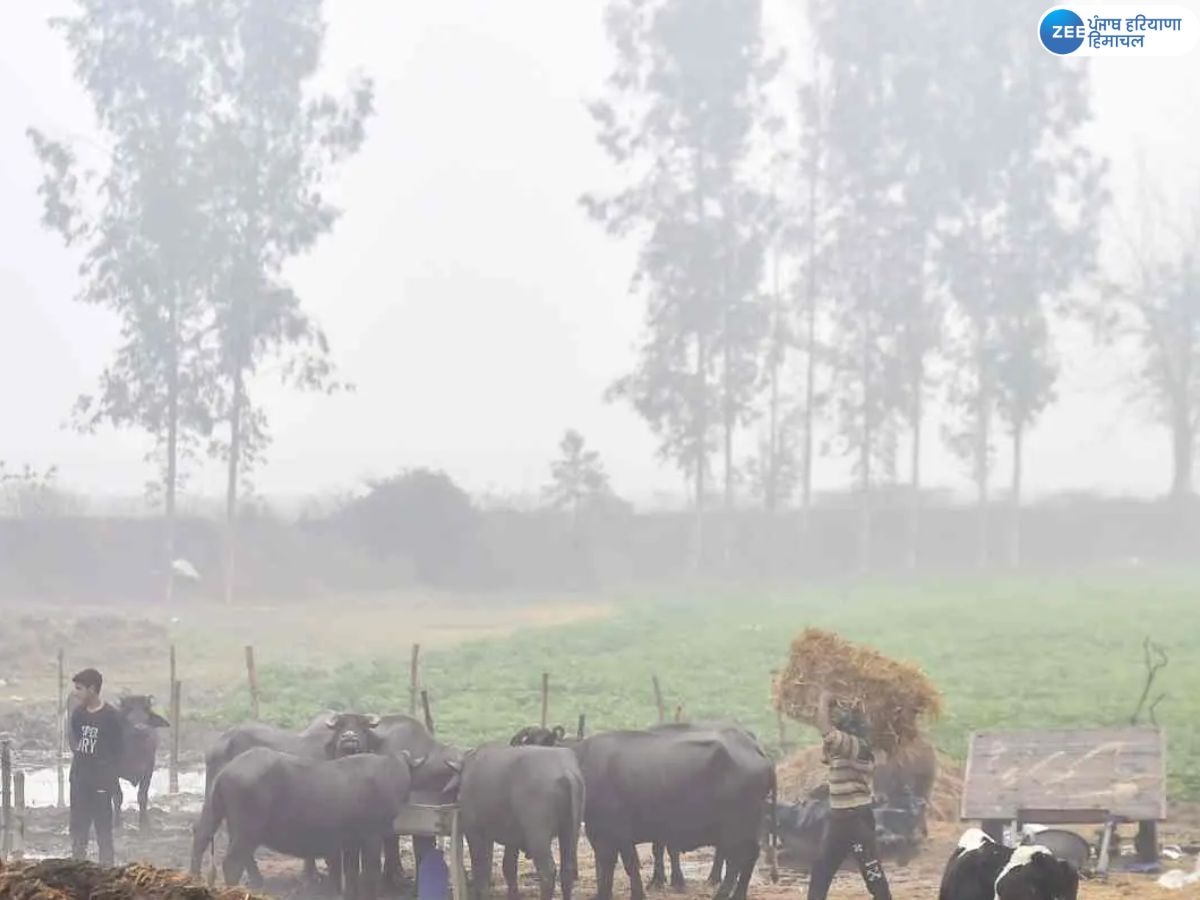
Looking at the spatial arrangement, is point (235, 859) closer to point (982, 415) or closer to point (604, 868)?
point (604, 868)

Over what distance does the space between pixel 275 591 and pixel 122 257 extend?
29.8 feet

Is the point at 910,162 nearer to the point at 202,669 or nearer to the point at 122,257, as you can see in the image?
the point at 122,257

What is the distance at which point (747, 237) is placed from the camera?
45.6 m

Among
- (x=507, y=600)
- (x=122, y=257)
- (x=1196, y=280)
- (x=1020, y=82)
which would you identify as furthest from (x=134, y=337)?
(x=1196, y=280)

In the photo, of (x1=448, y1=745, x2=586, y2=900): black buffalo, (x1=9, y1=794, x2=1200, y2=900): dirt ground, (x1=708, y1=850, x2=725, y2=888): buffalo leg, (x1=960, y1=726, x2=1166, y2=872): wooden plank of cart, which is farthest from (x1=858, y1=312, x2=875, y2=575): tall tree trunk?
(x1=448, y1=745, x2=586, y2=900): black buffalo

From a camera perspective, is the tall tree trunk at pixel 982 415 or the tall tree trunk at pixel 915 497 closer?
the tall tree trunk at pixel 915 497

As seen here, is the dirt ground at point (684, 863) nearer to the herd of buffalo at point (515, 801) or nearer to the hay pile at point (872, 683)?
the herd of buffalo at point (515, 801)

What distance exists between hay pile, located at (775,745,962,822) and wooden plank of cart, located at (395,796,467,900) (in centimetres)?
397

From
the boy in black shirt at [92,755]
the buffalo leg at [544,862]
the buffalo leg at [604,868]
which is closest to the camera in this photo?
the buffalo leg at [544,862]

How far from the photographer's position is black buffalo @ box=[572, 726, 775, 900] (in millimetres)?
12539

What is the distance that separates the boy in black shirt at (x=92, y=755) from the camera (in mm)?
12469

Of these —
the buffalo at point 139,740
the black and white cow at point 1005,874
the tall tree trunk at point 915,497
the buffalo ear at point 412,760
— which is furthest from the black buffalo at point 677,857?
the tall tree trunk at point 915,497

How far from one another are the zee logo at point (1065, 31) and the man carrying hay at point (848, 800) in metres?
9.19

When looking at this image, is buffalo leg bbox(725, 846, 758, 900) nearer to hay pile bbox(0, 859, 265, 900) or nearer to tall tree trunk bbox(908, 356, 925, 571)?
hay pile bbox(0, 859, 265, 900)
